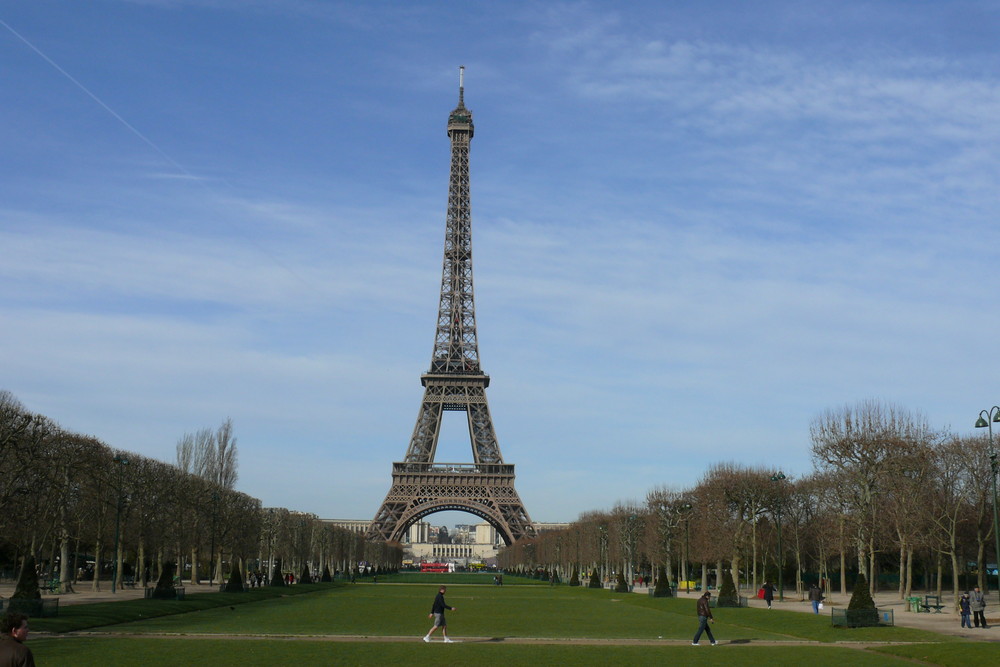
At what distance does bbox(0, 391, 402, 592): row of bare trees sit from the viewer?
55281 millimetres

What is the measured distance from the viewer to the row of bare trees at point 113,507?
55281mm

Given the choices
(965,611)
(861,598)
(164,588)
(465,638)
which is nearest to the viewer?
(465,638)

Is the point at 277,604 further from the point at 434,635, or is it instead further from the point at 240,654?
the point at 240,654

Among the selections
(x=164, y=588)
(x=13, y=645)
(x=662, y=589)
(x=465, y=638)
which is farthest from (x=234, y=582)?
(x=13, y=645)

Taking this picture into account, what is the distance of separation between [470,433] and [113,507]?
69.9 metres

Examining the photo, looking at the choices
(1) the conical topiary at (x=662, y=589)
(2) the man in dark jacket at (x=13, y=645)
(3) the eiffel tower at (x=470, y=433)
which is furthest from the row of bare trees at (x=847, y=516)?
(2) the man in dark jacket at (x=13, y=645)

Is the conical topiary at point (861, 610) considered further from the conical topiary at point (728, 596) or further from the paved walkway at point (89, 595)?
the paved walkway at point (89, 595)

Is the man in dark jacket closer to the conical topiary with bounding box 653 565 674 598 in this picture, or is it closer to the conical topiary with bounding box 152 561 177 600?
the conical topiary with bounding box 152 561 177 600

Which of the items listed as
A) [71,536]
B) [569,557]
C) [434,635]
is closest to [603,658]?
[434,635]

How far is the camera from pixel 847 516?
64625 mm

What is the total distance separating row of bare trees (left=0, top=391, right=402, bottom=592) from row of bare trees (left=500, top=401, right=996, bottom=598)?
123 feet

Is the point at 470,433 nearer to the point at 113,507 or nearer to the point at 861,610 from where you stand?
the point at 113,507

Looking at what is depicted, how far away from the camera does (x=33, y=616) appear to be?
37.8 m

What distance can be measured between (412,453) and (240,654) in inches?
4192
